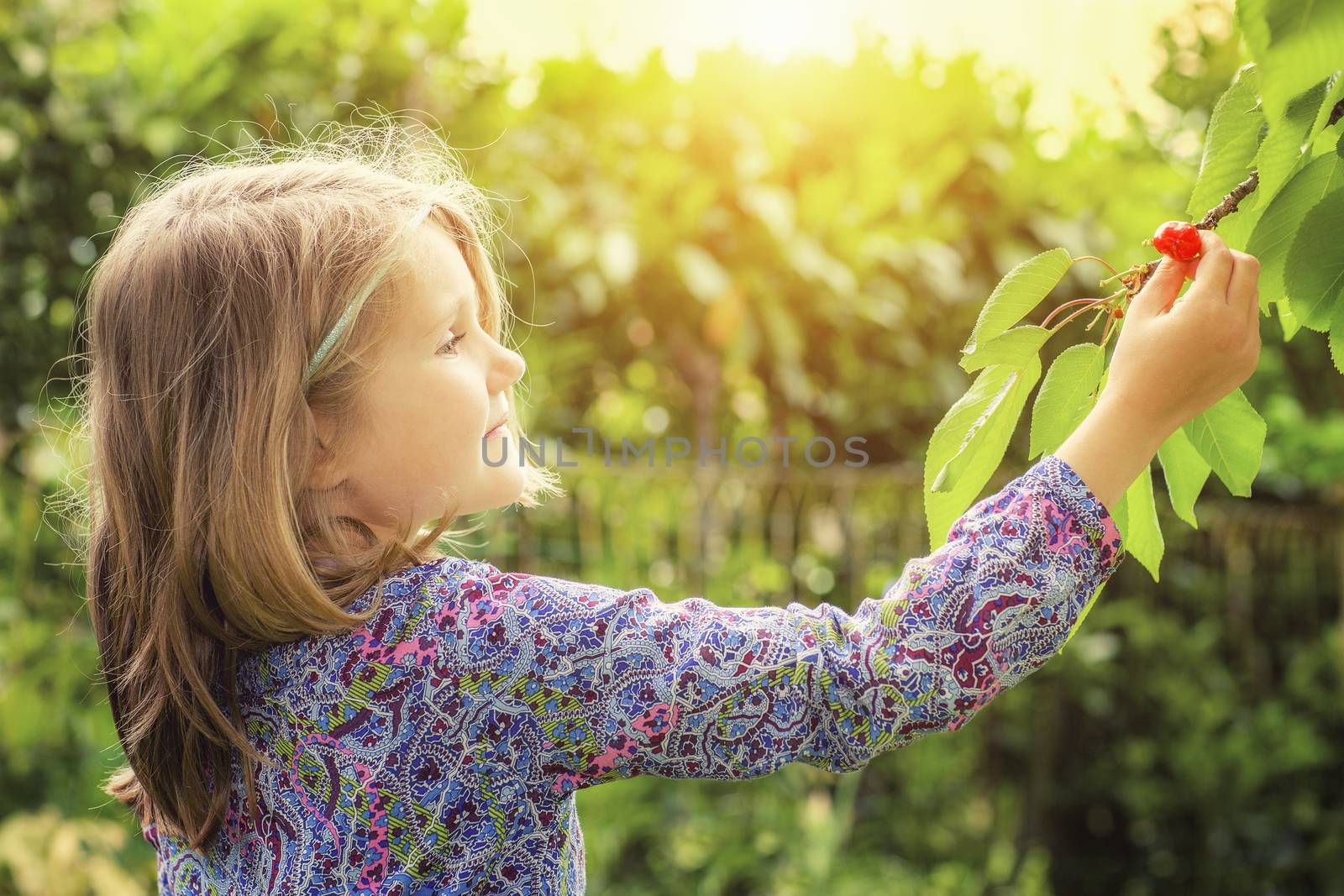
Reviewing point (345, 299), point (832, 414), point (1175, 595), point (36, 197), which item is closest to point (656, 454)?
point (832, 414)

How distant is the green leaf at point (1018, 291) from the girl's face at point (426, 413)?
0.46 meters

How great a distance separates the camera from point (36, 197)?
9.05 feet

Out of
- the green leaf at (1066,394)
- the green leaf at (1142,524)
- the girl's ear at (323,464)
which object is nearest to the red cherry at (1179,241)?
the green leaf at (1066,394)

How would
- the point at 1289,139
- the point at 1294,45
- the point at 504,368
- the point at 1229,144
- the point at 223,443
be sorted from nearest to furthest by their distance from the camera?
1. the point at 1294,45
2. the point at 1289,139
3. the point at 1229,144
4. the point at 223,443
5. the point at 504,368

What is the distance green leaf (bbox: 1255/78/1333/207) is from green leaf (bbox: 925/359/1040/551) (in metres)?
0.21

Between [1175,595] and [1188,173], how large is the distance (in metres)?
1.37

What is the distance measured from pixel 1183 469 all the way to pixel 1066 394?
0.14 meters

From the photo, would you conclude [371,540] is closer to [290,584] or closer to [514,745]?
[290,584]

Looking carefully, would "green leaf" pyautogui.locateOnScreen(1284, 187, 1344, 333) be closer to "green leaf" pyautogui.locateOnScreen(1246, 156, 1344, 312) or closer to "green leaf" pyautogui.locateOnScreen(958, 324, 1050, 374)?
"green leaf" pyautogui.locateOnScreen(1246, 156, 1344, 312)

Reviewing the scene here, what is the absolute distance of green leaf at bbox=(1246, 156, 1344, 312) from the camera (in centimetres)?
85

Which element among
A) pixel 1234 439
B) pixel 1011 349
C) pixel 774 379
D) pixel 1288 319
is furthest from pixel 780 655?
pixel 774 379

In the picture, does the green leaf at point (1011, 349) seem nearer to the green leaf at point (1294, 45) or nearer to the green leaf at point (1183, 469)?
the green leaf at point (1183, 469)

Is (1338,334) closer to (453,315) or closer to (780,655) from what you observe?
(780,655)

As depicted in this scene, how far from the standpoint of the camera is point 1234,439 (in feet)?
3.10
